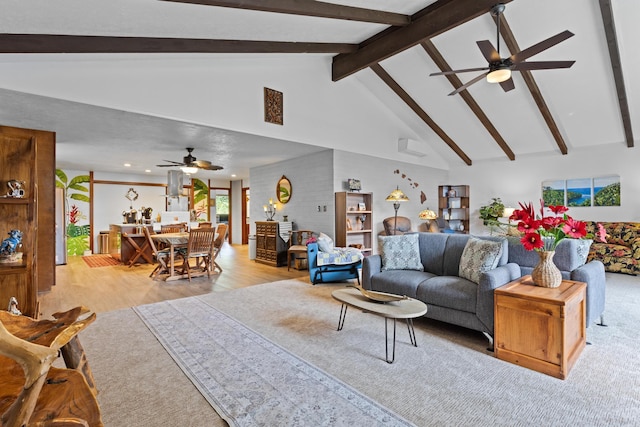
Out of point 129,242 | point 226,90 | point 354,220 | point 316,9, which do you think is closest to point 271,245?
point 354,220

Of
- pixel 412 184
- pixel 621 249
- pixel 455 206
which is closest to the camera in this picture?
pixel 621 249

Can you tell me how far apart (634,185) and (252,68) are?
782cm

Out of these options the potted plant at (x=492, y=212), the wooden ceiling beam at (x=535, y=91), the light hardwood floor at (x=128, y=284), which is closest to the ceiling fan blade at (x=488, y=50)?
the wooden ceiling beam at (x=535, y=91)

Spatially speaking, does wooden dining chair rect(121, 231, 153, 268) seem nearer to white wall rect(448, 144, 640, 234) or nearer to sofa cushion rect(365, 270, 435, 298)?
sofa cushion rect(365, 270, 435, 298)

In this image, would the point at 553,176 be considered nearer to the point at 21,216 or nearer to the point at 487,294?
the point at 487,294

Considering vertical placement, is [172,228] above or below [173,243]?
above

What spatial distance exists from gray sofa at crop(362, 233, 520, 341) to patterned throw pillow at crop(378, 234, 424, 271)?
82mm

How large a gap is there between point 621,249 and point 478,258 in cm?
486

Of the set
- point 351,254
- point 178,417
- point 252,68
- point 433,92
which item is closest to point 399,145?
point 433,92

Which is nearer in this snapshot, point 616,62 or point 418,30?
point 418,30

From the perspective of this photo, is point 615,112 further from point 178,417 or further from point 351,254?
point 178,417

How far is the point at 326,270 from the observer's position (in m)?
5.06

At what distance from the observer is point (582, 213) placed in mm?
7082

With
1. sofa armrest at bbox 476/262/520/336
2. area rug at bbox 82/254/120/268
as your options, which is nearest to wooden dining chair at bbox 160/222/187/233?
area rug at bbox 82/254/120/268
